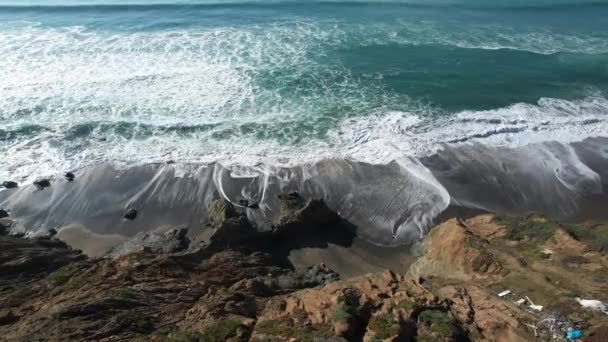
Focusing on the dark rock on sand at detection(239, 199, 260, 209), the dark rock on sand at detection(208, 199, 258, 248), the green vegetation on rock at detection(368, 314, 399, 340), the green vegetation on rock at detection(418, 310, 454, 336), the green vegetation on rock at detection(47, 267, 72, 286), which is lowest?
the dark rock on sand at detection(239, 199, 260, 209)

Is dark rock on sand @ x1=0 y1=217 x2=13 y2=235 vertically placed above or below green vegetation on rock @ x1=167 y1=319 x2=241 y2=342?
below

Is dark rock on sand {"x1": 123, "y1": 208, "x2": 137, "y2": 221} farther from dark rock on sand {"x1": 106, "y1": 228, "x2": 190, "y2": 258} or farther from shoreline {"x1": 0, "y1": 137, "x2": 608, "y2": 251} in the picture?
dark rock on sand {"x1": 106, "y1": 228, "x2": 190, "y2": 258}

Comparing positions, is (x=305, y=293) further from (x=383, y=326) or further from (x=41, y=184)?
(x=41, y=184)

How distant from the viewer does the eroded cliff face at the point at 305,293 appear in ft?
30.5

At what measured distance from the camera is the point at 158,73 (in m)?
33.2

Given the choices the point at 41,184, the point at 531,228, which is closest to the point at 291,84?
the point at 41,184

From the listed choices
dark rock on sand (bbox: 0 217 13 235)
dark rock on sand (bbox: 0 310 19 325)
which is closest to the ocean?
dark rock on sand (bbox: 0 217 13 235)

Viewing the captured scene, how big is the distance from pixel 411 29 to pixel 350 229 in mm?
32617

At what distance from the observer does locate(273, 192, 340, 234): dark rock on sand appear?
57.7ft

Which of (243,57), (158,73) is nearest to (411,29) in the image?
(243,57)

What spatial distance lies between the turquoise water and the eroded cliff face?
30.4 feet

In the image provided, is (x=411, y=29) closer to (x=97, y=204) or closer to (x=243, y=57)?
(x=243, y=57)

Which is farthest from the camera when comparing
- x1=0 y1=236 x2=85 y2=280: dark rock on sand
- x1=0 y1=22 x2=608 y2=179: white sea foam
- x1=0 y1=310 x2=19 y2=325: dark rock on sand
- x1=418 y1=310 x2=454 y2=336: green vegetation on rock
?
x1=0 y1=22 x2=608 y2=179: white sea foam

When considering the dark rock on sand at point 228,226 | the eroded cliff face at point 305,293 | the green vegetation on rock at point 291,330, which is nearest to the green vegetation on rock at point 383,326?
the eroded cliff face at point 305,293
